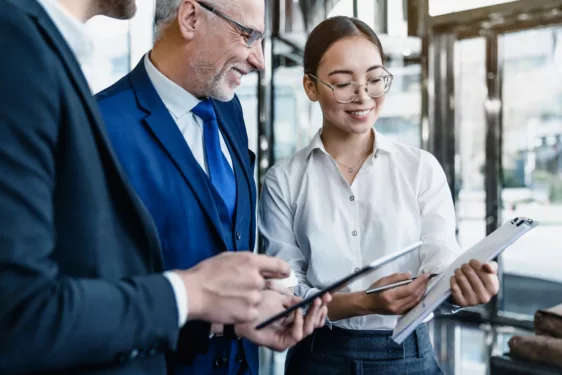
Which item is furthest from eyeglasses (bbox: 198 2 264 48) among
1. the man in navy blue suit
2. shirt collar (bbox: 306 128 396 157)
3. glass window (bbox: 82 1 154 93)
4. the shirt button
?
glass window (bbox: 82 1 154 93)

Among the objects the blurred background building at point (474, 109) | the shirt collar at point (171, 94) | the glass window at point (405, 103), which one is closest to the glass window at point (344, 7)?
the blurred background building at point (474, 109)

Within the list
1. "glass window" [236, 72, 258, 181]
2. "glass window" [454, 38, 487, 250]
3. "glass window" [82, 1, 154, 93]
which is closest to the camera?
"glass window" [82, 1, 154, 93]

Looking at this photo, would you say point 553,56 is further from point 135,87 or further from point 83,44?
point 83,44

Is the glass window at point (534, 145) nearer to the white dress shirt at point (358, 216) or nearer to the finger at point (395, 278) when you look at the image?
the white dress shirt at point (358, 216)

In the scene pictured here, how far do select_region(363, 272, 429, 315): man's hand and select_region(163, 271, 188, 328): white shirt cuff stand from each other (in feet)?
2.29

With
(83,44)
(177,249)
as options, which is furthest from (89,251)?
(177,249)

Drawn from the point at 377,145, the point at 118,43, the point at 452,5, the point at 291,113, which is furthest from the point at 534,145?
the point at 377,145

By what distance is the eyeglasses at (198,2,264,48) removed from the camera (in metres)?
1.35

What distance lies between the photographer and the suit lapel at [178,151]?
126cm

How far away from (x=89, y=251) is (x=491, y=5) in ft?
17.4

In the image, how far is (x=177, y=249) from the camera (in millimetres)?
1241

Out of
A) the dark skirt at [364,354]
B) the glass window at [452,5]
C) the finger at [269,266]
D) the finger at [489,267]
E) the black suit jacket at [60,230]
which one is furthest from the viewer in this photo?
the glass window at [452,5]

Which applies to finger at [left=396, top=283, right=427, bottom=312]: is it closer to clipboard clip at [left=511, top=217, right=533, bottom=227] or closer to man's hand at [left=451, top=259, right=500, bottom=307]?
man's hand at [left=451, top=259, right=500, bottom=307]

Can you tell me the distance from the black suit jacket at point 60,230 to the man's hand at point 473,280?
2.33 feet
